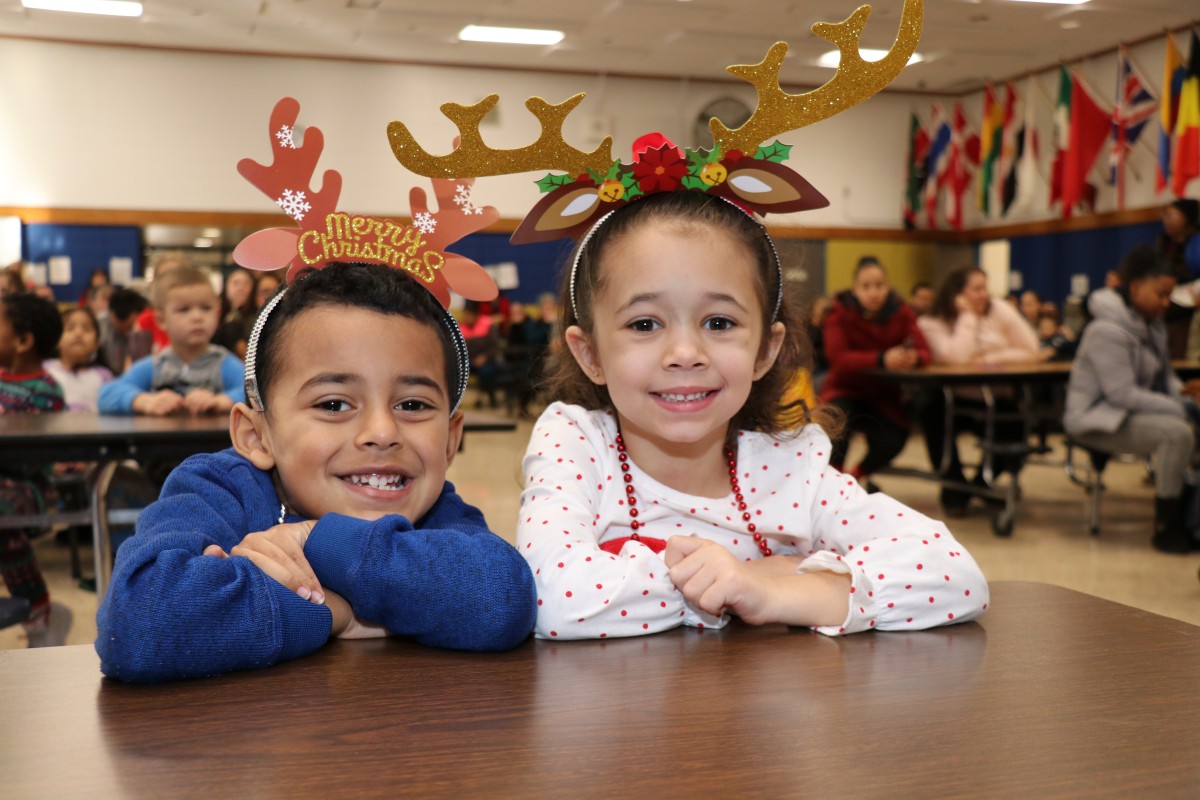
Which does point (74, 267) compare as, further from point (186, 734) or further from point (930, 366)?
point (186, 734)

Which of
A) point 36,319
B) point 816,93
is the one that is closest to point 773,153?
point 816,93

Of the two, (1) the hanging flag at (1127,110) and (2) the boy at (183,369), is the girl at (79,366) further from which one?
(1) the hanging flag at (1127,110)

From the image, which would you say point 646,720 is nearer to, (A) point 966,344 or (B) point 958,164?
(A) point 966,344

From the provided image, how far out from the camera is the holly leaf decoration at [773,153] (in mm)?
1212

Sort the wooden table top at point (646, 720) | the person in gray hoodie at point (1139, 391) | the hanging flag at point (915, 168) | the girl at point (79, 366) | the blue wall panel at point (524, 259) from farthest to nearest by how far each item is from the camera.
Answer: the hanging flag at point (915, 168), the blue wall panel at point (524, 259), the person in gray hoodie at point (1139, 391), the girl at point (79, 366), the wooden table top at point (646, 720)

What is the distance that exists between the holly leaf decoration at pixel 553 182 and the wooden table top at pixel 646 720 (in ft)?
1.73

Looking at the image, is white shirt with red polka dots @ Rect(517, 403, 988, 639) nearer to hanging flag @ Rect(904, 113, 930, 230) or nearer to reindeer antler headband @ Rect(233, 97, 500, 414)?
reindeer antler headband @ Rect(233, 97, 500, 414)

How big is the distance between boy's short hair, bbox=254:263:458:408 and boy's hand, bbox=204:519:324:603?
181 mm

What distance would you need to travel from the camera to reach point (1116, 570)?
4438 millimetres

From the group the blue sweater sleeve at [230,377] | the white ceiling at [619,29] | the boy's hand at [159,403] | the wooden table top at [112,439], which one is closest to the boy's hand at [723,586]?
the wooden table top at [112,439]

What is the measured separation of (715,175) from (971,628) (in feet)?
1.85

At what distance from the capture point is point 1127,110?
10477 mm

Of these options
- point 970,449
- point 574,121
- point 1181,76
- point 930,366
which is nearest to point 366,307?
point 930,366

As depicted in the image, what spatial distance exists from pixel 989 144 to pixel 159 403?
425 inches
